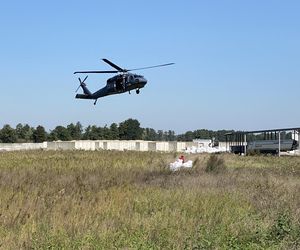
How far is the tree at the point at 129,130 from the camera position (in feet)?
568

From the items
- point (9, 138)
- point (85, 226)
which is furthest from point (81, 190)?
point (9, 138)

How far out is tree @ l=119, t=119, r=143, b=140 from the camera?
173125mm

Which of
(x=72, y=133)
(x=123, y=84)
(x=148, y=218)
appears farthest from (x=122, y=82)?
(x=72, y=133)

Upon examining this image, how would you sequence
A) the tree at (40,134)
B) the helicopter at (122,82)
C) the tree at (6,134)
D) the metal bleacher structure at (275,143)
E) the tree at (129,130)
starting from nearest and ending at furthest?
the helicopter at (122,82), the metal bleacher structure at (275,143), the tree at (6,134), the tree at (40,134), the tree at (129,130)

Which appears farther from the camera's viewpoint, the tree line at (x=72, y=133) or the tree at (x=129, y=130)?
the tree at (x=129, y=130)

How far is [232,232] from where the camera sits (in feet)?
32.2

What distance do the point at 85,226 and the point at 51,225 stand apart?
0.58 m

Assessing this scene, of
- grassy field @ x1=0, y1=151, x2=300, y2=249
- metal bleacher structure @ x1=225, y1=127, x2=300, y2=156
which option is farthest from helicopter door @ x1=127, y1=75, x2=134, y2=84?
metal bleacher structure @ x1=225, y1=127, x2=300, y2=156

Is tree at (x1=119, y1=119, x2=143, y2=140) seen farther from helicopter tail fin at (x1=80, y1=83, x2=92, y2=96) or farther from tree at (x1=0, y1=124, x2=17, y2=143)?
helicopter tail fin at (x1=80, y1=83, x2=92, y2=96)

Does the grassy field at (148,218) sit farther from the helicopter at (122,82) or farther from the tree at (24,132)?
the tree at (24,132)

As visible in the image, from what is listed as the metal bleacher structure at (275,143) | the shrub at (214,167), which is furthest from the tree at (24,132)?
the shrub at (214,167)

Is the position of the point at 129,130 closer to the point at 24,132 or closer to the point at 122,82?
the point at 24,132

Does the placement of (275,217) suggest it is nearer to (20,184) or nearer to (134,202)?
(134,202)

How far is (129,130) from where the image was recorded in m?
175
